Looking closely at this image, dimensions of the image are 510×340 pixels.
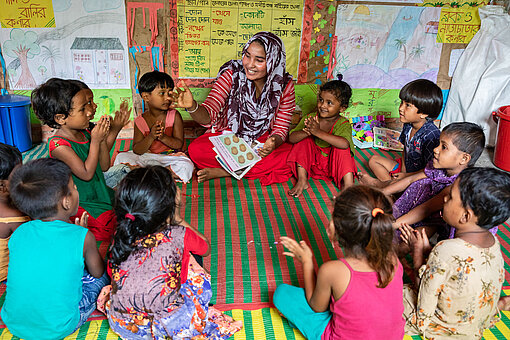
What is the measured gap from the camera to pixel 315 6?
13.6 feet

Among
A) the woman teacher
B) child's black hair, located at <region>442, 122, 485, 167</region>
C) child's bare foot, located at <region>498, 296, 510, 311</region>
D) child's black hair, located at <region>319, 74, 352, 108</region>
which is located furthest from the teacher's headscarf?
child's bare foot, located at <region>498, 296, 510, 311</region>

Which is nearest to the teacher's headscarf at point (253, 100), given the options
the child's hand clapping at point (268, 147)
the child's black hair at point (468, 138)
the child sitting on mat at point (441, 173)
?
the child's hand clapping at point (268, 147)

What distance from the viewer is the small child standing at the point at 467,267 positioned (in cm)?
167

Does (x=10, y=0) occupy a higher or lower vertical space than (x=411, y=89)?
higher

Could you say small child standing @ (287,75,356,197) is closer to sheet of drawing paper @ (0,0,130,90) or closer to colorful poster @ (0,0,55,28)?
sheet of drawing paper @ (0,0,130,90)

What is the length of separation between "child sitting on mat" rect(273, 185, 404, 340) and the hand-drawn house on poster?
10.2 feet

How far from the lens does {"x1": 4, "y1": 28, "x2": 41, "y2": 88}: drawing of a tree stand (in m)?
3.88

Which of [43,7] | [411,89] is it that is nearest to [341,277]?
[411,89]

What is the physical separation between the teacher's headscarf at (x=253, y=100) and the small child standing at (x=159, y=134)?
1.55 ft

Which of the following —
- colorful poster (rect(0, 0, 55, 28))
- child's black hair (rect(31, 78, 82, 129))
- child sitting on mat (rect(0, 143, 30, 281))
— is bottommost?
child sitting on mat (rect(0, 143, 30, 281))

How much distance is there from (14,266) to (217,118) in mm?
2115

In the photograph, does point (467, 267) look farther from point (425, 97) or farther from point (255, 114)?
point (255, 114)

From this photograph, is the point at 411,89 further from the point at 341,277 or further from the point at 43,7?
the point at 43,7

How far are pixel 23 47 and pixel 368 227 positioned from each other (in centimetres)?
371
